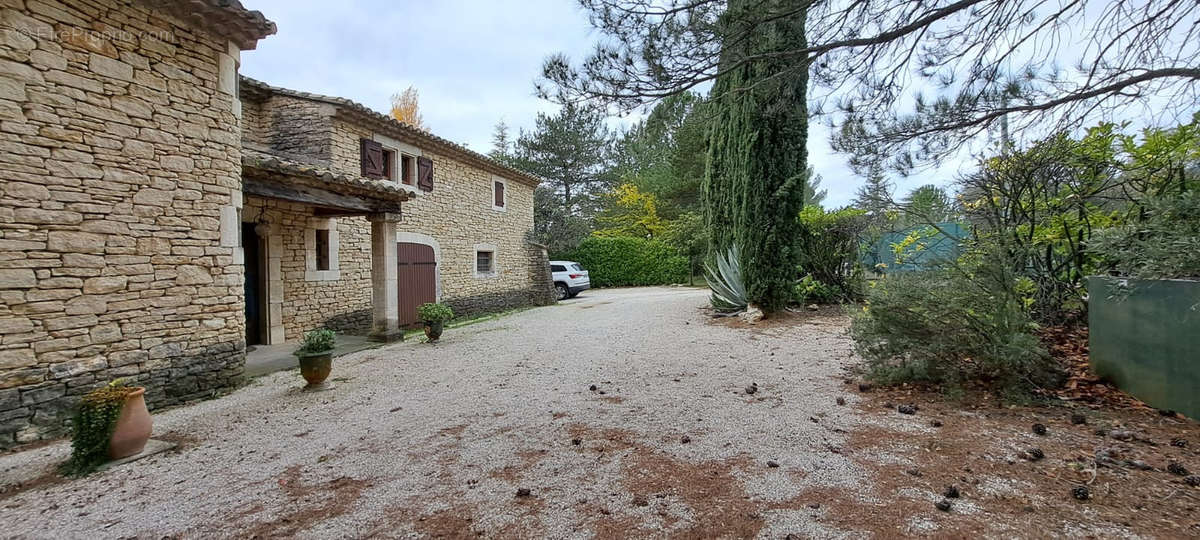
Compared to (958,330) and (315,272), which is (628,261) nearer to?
(315,272)

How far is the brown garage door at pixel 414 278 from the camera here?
949 centimetres

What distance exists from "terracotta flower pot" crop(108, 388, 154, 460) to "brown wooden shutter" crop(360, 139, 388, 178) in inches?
239

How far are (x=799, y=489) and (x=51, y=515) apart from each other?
3.76 metres

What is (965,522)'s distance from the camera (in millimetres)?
1893

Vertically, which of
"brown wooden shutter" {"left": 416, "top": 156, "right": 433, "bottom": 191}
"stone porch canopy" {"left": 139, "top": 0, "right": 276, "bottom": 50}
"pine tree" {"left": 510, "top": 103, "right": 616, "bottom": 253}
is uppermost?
"pine tree" {"left": 510, "top": 103, "right": 616, "bottom": 253}

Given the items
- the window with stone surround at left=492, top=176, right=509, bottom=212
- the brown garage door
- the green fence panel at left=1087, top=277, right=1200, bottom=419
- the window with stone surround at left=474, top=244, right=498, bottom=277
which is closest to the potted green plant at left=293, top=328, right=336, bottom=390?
the brown garage door

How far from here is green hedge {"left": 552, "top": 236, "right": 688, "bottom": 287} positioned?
20.9 metres

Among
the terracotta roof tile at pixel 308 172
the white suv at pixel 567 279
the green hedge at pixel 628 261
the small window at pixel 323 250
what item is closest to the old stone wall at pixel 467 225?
the small window at pixel 323 250

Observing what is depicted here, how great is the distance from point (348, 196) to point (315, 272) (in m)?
1.62

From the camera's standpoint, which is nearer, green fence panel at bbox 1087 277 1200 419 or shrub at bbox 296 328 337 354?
green fence panel at bbox 1087 277 1200 419

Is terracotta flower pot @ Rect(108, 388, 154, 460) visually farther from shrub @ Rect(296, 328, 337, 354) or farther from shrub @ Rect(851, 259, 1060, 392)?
shrub @ Rect(851, 259, 1060, 392)

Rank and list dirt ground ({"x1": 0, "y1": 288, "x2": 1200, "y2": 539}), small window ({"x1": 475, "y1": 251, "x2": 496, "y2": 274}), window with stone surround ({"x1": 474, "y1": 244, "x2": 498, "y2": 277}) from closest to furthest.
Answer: dirt ground ({"x1": 0, "y1": 288, "x2": 1200, "y2": 539}) → window with stone surround ({"x1": 474, "y1": 244, "x2": 498, "y2": 277}) → small window ({"x1": 475, "y1": 251, "x2": 496, "y2": 274})

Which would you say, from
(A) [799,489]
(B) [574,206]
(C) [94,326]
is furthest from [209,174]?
(B) [574,206]

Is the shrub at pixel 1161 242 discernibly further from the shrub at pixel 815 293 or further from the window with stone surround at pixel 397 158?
the window with stone surround at pixel 397 158
